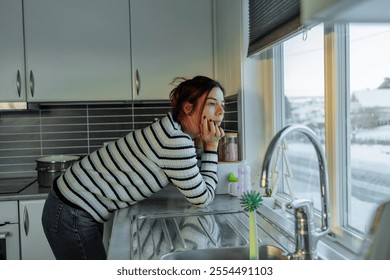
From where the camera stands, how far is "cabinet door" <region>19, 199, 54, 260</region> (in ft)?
6.01

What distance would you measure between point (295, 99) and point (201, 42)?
2.27 feet

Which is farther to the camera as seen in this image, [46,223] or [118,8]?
[118,8]

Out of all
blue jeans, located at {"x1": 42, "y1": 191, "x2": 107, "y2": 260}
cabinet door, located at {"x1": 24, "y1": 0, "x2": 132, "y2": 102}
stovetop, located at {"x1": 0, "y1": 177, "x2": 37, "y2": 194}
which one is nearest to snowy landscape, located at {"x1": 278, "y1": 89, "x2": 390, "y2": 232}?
blue jeans, located at {"x1": 42, "y1": 191, "x2": 107, "y2": 260}

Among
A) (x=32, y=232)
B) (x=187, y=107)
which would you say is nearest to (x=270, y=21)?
(x=187, y=107)

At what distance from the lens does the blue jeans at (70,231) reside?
4.58 feet

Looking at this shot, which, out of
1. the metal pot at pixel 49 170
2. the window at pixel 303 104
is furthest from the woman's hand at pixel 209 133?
the metal pot at pixel 49 170

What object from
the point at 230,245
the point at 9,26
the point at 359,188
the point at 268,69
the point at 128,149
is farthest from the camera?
the point at 9,26

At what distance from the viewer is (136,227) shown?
1.22 meters

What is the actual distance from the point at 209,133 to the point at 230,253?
0.53 meters

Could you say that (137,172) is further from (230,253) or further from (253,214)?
(253,214)

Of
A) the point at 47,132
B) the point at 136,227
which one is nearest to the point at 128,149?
the point at 136,227

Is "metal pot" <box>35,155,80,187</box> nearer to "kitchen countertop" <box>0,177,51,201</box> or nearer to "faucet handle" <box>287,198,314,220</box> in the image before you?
"kitchen countertop" <box>0,177,51,201</box>

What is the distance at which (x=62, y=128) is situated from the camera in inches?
92.1

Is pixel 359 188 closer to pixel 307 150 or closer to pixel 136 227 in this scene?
pixel 307 150
